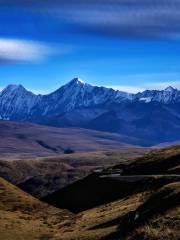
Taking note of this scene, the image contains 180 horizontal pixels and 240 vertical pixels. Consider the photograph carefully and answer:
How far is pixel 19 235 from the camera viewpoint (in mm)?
59156

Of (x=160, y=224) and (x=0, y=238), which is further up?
(x=160, y=224)

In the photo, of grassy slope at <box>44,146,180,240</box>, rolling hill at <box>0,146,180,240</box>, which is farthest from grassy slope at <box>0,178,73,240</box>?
grassy slope at <box>44,146,180,240</box>

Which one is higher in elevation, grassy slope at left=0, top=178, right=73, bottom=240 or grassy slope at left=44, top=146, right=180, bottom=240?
grassy slope at left=44, top=146, right=180, bottom=240

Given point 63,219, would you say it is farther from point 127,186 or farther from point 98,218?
point 127,186

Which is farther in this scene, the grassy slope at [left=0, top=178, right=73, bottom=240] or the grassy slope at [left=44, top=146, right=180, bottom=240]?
the grassy slope at [left=0, top=178, right=73, bottom=240]

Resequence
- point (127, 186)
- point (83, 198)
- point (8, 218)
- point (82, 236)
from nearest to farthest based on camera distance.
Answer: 1. point (82, 236)
2. point (8, 218)
3. point (127, 186)
4. point (83, 198)

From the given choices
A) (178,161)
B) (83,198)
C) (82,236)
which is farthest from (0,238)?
(178,161)

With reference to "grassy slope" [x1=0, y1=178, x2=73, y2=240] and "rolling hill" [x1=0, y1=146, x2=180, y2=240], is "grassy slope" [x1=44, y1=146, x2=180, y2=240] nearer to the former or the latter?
"rolling hill" [x1=0, y1=146, x2=180, y2=240]

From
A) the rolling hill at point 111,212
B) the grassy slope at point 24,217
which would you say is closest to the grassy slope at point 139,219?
the rolling hill at point 111,212

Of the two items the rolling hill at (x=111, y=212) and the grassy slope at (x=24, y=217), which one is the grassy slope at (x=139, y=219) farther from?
the grassy slope at (x=24, y=217)

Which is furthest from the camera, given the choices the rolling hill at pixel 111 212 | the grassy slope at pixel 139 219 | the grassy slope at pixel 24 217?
the grassy slope at pixel 24 217

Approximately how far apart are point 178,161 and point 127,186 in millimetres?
14333

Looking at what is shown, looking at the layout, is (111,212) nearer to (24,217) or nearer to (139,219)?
(24,217)

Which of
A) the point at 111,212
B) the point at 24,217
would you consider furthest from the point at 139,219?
the point at 24,217
